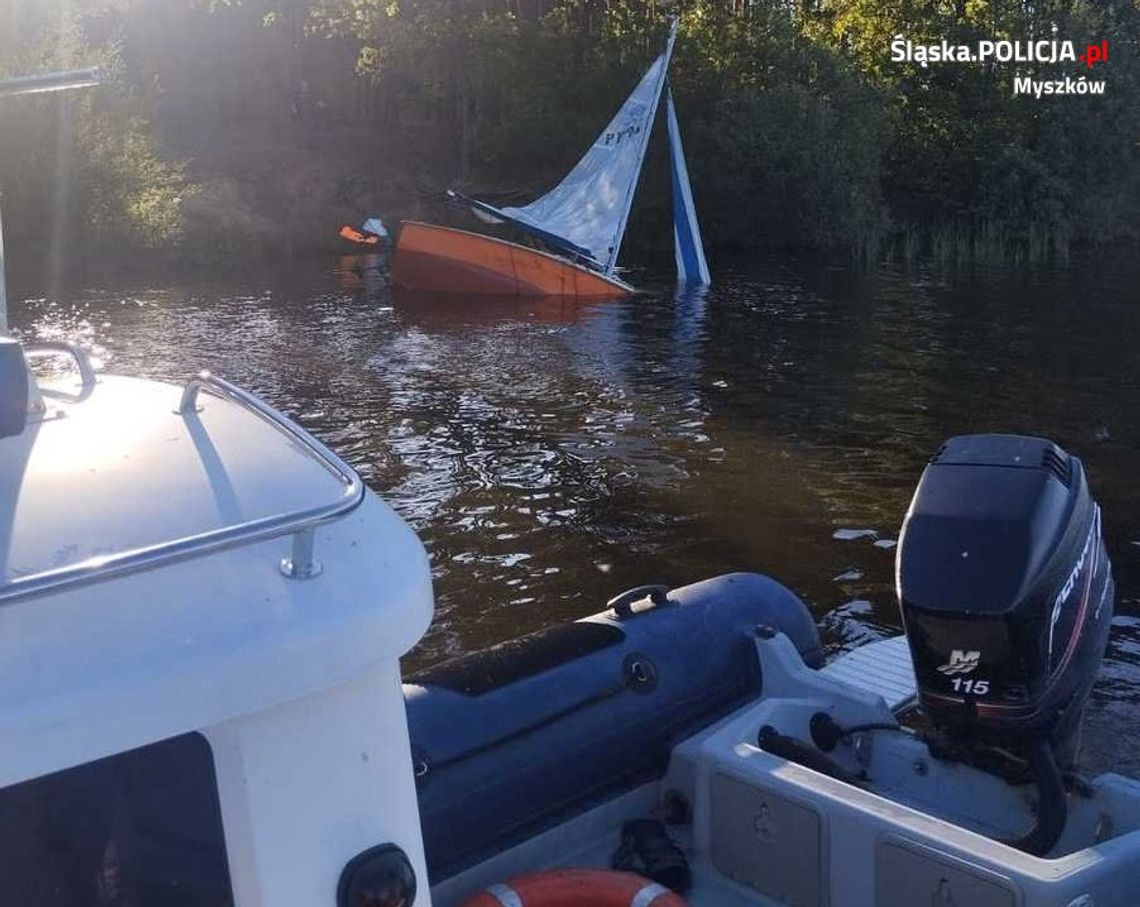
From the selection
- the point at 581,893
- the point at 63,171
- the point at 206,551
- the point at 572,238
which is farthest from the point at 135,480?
the point at 63,171

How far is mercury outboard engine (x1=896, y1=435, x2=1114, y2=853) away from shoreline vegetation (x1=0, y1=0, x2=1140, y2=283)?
21.8m

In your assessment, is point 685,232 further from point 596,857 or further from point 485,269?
point 596,857

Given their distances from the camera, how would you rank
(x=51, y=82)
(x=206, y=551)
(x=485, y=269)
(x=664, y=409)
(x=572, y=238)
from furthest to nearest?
(x=572, y=238), (x=485, y=269), (x=664, y=409), (x=51, y=82), (x=206, y=551)

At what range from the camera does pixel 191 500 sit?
1958 mm

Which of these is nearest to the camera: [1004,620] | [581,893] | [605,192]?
[581,893]

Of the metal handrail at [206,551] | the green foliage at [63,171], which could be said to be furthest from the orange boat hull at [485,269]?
the metal handrail at [206,551]

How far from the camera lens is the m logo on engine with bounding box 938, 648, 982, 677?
3.38 meters

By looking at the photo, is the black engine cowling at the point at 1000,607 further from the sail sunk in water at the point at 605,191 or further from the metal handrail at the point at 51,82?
the sail sunk in water at the point at 605,191

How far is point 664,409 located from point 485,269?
782 centimetres

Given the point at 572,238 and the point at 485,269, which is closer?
the point at 485,269

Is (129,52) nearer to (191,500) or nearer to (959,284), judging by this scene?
(959,284)

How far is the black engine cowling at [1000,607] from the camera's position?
3359mm

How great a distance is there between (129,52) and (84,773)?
36.6m

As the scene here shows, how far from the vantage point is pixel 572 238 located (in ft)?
65.9
